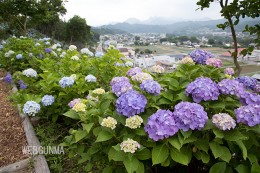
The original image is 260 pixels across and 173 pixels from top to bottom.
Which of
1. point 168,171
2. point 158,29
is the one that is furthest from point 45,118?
point 158,29

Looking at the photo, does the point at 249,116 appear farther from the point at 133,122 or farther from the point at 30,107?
the point at 30,107

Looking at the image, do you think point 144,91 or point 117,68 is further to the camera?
point 117,68

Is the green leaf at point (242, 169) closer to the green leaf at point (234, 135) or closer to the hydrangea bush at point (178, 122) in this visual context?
the hydrangea bush at point (178, 122)

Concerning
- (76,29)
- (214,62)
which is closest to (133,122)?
(214,62)

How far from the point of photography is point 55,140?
2.80m

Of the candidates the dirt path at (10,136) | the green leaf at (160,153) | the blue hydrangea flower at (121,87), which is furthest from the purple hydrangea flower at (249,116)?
the dirt path at (10,136)

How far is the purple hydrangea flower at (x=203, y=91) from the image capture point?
1.47 metres

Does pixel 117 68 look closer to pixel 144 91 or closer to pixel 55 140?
pixel 55 140

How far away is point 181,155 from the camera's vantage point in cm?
144

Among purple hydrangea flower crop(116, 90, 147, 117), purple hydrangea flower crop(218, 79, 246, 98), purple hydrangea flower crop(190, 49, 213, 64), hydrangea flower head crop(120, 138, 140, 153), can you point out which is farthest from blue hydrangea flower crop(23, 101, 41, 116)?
purple hydrangea flower crop(218, 79, 246, 98)

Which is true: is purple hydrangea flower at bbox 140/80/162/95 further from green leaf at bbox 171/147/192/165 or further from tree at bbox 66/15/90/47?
tree at bbox 66/15/90/47

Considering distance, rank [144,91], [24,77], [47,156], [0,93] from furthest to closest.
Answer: [0,93] < [24,77] < [47,156] < [144,91]

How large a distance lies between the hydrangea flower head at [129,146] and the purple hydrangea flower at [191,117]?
274 mm

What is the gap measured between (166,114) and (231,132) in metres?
0.38
